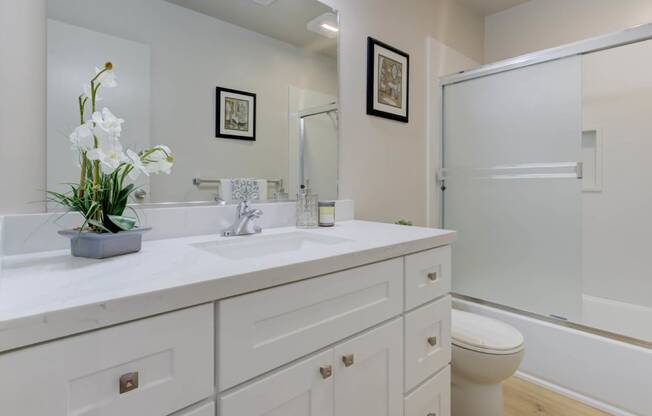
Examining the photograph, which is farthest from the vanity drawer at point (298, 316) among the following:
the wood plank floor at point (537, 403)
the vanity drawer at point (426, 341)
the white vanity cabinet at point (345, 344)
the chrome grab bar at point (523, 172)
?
the chrome grab bar at point (523, 172)

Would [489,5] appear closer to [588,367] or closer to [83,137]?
[588,367]

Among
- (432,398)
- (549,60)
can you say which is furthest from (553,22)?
(432,398)

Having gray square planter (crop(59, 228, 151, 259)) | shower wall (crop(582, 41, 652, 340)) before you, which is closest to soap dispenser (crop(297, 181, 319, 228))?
gray square planter (crop(59, 228, 151, 259))

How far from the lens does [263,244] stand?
3.79 feet

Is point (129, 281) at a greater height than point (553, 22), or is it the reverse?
point (553, 22)

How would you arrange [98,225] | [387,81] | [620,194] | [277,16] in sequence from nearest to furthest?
[98,225] < [277,16] < [387,81] < [620,194]

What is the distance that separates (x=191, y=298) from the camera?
1.87ft

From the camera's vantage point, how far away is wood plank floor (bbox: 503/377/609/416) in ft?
5.18

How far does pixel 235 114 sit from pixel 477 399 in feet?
4.74

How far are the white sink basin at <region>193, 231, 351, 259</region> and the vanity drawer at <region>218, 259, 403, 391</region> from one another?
22 cm

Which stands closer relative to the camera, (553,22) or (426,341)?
(426,341)

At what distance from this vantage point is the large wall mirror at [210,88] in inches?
37.1

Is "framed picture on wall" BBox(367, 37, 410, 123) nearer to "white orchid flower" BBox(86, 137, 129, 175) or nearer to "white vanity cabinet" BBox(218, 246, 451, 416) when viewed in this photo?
"white vanity cabinet" BBox(218, 246, 451, 416)

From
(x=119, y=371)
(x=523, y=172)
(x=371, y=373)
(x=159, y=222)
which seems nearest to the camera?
(x=119, y=371)
